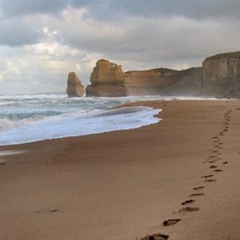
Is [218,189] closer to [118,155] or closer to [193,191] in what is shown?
[193,191]

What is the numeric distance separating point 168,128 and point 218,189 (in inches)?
345

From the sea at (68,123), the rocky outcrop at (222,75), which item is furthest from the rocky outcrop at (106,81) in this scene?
the sea at (68,123)

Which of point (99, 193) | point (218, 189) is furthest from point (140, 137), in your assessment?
point (218, 189)

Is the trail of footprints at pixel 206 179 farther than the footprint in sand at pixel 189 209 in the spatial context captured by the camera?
No

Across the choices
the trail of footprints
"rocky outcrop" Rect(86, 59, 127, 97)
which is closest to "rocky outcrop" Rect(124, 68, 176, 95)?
"rocky outcrop" Rect(86, 59, 127, 97)

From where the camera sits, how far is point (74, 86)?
118 meters

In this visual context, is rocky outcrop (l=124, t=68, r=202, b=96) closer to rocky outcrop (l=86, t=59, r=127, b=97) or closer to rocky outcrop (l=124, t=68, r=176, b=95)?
rocky outcrop (l=124, t=68, r=176, b=95)

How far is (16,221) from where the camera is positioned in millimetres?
4137

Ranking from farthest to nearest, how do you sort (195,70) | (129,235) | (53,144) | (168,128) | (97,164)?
(195,70), (168,128), (53,144), (97,164), (129,235)

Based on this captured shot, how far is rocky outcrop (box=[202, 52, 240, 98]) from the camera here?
92850mm

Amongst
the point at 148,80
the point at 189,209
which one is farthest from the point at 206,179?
the point at 148,80

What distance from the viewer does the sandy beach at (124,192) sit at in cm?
329

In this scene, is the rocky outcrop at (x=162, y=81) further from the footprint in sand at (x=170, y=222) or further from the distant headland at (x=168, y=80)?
the footprint in sand at (x=170, y=222)

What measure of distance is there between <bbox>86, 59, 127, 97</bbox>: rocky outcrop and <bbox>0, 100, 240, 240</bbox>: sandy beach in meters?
106
